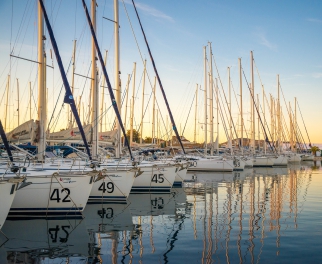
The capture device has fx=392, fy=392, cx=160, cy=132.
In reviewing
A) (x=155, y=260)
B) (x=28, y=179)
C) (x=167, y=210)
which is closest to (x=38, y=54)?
(x=28, y=179)

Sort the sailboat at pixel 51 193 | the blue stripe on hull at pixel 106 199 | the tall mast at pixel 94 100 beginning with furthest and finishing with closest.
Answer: the tall mast at pixel 94 100, the blue stripe on hull at pixel 106 199, the sailboat at pixel 51 193

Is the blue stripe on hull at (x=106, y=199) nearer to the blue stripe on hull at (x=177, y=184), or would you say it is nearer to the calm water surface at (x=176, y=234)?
the calm water surface at (x=176, y=234)

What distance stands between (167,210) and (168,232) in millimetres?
4637

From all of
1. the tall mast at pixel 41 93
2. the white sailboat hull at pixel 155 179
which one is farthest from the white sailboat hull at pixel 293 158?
the tall mast at pixel 41 93

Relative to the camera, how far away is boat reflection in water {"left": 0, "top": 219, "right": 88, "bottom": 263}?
1026 cm

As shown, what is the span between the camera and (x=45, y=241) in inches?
472

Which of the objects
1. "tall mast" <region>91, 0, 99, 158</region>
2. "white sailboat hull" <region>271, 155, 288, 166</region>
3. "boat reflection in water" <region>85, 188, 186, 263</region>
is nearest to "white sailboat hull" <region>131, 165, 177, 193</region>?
"boat reflection in water" <region>85, 188, 186, 263</region>

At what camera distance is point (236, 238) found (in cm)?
1219

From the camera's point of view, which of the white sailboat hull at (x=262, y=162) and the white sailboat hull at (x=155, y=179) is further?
the white sailboat hull at (x=262, y=162)

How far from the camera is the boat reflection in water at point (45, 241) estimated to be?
1026 cm

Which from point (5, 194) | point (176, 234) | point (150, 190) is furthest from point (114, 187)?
point (5, 194)

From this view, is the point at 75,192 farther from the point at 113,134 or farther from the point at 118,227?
the point at 113,134

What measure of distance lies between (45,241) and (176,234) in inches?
163

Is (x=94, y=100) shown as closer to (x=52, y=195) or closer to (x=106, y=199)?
(x=106, y=199)
